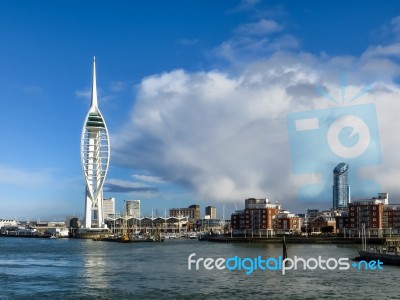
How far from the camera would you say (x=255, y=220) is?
394ft

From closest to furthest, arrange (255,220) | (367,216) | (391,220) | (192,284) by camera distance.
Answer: (192,284) < (367,216) < (391,220) < (255,220)

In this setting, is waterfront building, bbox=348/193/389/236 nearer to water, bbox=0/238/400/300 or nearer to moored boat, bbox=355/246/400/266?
moored boat, bbox=355/246/400/266

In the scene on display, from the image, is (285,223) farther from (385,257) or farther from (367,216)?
(385,257)

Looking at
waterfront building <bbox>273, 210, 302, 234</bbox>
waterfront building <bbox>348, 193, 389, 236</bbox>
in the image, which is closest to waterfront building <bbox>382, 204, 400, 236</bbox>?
waterfront building <bbox>348, 193, 389, 236</bbox>

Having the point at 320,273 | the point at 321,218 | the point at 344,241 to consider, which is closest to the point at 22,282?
the point at 320,273

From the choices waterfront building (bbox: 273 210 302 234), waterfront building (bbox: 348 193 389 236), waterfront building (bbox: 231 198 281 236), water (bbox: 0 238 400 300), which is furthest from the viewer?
waterfront building (bbox: 273 210 302 234)

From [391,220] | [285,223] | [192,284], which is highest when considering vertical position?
[391,220]

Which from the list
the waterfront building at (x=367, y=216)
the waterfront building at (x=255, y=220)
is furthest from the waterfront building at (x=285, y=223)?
the waterfront building at (x=367, y=216)

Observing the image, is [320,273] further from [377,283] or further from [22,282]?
[22,282]

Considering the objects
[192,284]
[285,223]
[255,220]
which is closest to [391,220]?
[285,223]

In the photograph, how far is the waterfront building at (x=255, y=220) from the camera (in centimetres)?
11881

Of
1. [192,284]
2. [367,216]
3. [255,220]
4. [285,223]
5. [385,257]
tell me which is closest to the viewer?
[192,284]

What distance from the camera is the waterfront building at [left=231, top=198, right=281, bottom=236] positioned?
390 feet

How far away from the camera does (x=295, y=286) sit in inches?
1223
